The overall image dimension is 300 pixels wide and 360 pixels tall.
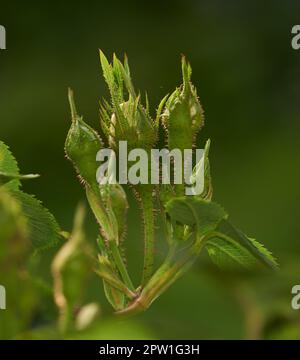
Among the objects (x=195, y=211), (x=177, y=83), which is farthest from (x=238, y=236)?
(x=177, y=83)

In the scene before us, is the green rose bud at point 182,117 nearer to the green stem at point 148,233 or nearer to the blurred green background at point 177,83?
the green stem at point 148,233

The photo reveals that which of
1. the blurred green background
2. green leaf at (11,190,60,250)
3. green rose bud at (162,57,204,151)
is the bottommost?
green leaf at (11,190,60,250)

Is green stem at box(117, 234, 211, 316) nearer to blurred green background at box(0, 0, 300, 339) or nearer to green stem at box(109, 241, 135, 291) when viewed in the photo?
green stem at box(109, 241, 135, 291)

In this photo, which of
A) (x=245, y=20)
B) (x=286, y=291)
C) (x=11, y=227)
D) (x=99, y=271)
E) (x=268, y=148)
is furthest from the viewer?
(x=245, y=20)

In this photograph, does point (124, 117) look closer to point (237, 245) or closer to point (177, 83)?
point (237, 245)

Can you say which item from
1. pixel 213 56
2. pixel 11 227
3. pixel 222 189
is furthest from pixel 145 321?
pixel 213 56

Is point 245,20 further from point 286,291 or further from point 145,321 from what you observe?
point 145,321

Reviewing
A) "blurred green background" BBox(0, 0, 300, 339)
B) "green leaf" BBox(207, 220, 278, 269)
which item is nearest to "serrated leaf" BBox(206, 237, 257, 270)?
"green leaf" BBox(207, 220, 278, 269)

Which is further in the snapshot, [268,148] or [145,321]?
[268,148]
